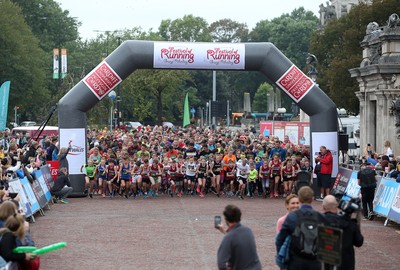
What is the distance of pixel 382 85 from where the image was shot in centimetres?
3475

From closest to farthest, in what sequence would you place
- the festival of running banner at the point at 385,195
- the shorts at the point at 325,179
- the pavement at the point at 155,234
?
1. the pavement at the point at 155,234
2. the festival of running banner at the point at 385,195
3. the shorts at the point at 325,179

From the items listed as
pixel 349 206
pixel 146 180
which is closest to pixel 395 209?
pixel 146 180

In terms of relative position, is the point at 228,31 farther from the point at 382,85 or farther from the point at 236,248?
the point at 236,248

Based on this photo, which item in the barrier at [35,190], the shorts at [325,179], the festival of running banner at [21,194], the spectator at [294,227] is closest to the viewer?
the spectator at [294,227]

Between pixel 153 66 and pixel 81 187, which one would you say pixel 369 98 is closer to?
pixel 153 66

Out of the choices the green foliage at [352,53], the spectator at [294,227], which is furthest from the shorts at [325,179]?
the green foliage at [352,53]

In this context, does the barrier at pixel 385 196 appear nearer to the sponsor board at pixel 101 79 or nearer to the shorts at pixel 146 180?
the shorts at pixel 146 180

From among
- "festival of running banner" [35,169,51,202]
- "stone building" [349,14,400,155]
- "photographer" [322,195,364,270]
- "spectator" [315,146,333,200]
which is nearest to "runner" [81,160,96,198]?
"festival of running banner" [35,169,51,202]

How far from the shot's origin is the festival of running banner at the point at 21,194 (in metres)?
19.5

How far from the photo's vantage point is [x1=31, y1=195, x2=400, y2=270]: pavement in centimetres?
1560

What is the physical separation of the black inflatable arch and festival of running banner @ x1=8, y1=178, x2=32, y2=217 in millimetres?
7009

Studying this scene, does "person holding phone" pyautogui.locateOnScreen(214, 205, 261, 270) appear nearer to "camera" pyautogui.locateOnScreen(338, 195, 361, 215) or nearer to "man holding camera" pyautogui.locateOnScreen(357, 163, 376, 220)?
"camera" pyautogui.locateOnScreen(338, 195, 361, 215)

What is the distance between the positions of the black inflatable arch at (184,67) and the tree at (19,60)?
42.9m

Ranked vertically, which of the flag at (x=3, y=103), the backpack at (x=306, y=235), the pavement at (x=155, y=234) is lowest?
the pavement at (x=155, y=234)
